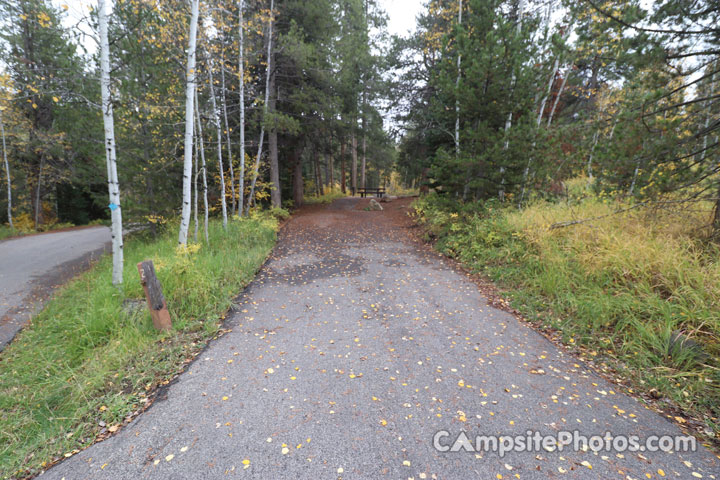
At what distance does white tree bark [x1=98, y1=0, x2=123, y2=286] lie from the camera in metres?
4.40

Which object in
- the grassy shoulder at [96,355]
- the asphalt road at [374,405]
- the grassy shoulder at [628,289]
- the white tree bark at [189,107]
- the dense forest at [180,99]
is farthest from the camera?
the dense forest at [180,99]

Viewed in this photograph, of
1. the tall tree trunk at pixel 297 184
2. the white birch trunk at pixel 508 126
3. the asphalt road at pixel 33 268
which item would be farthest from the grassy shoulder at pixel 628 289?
the tall tree trunk at pixel 297 184

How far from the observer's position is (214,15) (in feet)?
23.2

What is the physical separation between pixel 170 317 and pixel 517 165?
7773 mm

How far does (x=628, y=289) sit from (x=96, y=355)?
676 cm

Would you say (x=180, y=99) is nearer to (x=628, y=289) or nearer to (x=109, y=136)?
(x=109, y=136)

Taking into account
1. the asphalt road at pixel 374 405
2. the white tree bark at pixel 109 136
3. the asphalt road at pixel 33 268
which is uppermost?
the white tree bark at pixel 109 136

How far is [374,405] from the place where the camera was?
2623mm

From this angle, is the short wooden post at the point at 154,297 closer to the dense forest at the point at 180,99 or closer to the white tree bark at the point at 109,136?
the white tree bark at the point at 109,136

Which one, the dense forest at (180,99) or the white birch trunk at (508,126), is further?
the white birch trunk at (508,126)

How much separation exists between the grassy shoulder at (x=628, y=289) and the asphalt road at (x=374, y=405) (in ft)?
1.36

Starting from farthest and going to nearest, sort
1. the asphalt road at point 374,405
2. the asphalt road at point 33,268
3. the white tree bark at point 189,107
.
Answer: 1. the white tree bark at point 189,107
2. the asphalt road at point 33,268
3. the asphalt road at point 374,405

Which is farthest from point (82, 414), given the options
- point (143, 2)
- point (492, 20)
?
point (492, 20)

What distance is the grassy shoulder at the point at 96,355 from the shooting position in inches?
94.7
